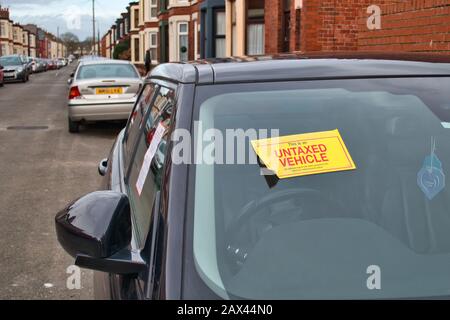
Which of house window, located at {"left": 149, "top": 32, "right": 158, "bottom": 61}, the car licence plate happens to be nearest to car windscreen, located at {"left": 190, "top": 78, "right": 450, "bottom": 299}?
the car licence plate

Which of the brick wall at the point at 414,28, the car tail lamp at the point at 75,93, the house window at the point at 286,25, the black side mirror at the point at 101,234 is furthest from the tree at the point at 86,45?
the black side mirror at the point at 101,234

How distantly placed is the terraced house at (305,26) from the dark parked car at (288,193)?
15.1ft

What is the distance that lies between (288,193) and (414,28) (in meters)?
5.53

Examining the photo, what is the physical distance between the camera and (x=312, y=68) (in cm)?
231

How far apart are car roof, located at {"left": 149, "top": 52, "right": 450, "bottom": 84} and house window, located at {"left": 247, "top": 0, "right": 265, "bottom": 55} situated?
1502 centimetres

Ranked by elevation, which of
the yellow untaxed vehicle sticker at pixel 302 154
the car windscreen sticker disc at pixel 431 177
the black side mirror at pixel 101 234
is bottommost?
the black side mirror at pixel 101 234

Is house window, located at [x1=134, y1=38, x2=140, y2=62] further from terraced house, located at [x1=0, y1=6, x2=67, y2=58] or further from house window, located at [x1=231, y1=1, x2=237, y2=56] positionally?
house window, located at [x1=231, y1=1, x2=237, y2=56]

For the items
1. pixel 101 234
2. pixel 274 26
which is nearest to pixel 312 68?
pixel 101 234

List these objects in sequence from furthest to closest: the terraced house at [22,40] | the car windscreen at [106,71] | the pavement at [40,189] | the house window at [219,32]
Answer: the terraced house at [22,40] < the house window at [219,32] < the car windscreen at [106,71] < the pavement at [40,189]

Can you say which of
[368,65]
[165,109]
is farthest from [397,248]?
[165,109]

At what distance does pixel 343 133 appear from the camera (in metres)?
2.22

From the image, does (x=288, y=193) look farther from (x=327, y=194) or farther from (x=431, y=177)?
(x=431, y=177)

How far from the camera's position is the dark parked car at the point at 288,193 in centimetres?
181

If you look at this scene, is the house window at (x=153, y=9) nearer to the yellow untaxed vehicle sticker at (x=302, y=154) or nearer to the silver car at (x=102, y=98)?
the silver car at (x=102, y=98)
